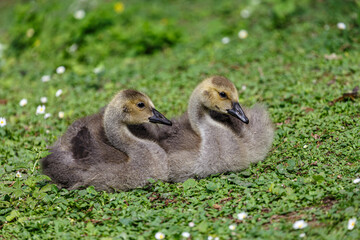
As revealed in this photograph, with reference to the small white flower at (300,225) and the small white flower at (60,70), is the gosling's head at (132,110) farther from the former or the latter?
the small white flower at (60,70)

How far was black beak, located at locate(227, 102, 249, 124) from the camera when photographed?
5.82 meters

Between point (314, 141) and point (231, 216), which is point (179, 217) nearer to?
point (231, 216)

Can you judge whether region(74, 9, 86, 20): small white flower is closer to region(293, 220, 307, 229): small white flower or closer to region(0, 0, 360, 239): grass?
region(0, 0, 360, 239): grass

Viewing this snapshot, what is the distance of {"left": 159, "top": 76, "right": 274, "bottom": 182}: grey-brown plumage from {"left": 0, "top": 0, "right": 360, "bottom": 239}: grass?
176 mm

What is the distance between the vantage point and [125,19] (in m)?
10.8

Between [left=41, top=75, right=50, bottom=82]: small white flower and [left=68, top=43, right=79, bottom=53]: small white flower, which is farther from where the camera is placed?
[left=68, top=43, right=79, bottom=53]: small white flower

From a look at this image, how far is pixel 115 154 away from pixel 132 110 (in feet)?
1.83

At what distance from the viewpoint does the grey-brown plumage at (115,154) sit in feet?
18.3

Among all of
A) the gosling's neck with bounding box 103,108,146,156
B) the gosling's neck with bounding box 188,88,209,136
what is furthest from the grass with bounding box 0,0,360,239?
the gosling's neck with bounding box 188,88,209,136

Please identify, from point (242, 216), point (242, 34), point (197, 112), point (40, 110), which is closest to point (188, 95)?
point (197, 112)

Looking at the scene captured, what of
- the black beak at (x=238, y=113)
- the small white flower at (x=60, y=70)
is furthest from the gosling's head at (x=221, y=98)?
the small white flower at (x=60, y=70)

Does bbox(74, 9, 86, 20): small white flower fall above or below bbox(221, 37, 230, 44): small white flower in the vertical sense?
above

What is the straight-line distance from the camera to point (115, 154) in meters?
5.72

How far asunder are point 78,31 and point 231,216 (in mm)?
6431
